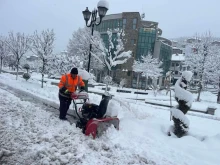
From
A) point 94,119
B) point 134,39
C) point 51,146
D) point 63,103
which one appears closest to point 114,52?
point 63,103

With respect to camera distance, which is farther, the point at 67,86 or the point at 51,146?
the point at 67,86

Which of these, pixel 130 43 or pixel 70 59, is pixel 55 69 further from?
pixel 130 43

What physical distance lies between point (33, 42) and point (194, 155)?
15.3 metres

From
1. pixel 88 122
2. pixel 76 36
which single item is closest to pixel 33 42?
pixel 88 122

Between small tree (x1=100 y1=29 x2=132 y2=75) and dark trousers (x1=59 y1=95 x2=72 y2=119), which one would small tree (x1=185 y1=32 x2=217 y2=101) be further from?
dark trousers (x1=59 y1=95 x2=72 y2=119)

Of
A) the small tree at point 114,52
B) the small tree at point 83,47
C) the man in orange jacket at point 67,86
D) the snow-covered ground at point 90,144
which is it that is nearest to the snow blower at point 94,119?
the snow-covered ground at point 90,144

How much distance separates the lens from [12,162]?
365cm

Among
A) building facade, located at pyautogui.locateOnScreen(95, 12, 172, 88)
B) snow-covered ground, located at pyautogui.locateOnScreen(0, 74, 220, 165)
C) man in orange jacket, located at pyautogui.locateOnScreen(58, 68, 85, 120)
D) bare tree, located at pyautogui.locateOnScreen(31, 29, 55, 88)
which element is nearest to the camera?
snow-covered ground, located at pyautogui.locateOnScreen(0, 74, 220, 165)

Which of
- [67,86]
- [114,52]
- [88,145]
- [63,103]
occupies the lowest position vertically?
[88,145]

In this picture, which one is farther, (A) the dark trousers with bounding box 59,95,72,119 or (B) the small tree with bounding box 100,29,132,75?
(B) the small tree with bounding box 100,29,132,75

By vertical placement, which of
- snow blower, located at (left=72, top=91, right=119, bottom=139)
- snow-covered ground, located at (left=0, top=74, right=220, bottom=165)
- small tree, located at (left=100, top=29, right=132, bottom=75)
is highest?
small tree, located at (left=100, top=29, right=132, bottom=75)

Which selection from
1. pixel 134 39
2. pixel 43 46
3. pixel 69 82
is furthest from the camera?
pixel 134 39

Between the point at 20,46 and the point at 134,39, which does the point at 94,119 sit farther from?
the point at 134,39

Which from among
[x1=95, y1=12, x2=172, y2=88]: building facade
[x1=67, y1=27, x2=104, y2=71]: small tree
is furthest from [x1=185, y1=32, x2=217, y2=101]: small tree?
[x1=95, y1=12, x2=172, y2=88]: building facade
